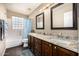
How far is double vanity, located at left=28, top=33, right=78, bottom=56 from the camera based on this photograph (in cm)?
96

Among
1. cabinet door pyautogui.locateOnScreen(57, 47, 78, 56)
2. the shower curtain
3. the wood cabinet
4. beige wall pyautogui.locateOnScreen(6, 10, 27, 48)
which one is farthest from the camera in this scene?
the shower curtain

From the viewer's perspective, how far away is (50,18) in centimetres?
172

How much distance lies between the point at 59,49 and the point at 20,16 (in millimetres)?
843

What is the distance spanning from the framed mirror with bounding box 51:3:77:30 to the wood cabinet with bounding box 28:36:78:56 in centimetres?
39

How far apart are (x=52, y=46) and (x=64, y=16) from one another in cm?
55

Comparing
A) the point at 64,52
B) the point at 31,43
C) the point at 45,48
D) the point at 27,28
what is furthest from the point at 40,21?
the point at 64,52

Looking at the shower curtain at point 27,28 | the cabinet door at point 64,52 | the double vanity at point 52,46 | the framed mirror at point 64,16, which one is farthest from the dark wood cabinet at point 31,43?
the cabinet door at point 64,52

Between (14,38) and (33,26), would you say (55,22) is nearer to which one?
(33,26)

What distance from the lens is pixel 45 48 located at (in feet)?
4.81

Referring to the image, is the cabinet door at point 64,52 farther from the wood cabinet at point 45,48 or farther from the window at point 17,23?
the window at point 17,23

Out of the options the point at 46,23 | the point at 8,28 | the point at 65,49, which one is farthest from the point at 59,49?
the point at 8,28

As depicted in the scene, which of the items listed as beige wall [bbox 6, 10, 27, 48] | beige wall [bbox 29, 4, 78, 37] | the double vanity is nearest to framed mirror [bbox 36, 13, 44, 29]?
beige wall [bbox 29, 4, 78, 37]

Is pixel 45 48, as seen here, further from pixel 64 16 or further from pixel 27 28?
pixel 64 16

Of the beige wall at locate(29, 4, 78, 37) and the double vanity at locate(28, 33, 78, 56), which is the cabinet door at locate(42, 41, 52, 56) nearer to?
the double vanity at locate(28, 33, 78, 56)
